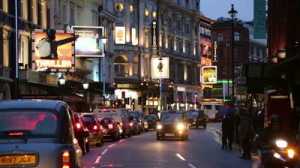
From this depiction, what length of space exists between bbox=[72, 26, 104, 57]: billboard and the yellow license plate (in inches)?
1815

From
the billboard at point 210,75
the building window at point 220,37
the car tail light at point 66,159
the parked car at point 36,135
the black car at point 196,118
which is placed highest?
the building window at point 220,37

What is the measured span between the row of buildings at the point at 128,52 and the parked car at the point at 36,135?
1157 inches


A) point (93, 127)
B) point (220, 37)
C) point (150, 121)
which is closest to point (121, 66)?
point (150, 121)

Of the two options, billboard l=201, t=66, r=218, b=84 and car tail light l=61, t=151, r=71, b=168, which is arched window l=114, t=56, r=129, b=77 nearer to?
billboard l=201, t=66, r=218, b=84

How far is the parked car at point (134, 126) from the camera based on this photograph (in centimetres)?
5128

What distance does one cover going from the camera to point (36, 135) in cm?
1133

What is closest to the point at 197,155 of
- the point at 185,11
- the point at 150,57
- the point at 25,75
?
the point at 25,75

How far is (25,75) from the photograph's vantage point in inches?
1918

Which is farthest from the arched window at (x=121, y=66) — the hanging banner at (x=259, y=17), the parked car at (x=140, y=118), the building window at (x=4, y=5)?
the hanging banner at (x=259, y=17)

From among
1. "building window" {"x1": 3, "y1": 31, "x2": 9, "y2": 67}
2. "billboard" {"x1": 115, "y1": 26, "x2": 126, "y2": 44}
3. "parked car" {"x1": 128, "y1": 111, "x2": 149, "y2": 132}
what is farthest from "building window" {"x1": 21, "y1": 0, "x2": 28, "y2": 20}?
"billboard" {"x1": 115, "y1": 26, "x2": 126, "y2": 44}

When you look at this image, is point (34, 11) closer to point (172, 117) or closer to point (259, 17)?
point (172, 117)

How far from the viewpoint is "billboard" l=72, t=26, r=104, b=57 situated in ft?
187

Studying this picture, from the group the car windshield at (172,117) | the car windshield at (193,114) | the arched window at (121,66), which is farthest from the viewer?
the arched window at (121,66)

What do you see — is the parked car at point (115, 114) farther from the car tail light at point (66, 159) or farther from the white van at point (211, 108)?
the white van at point (211, 108)
